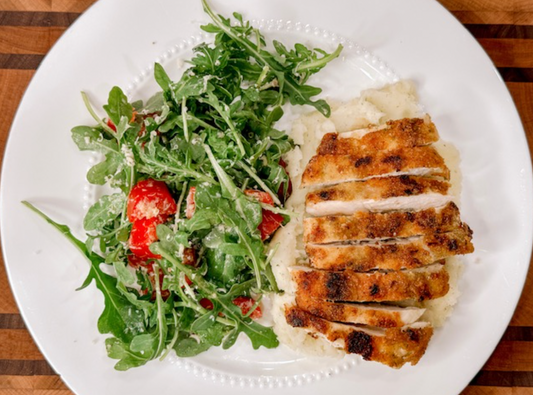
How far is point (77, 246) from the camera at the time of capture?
2.65m

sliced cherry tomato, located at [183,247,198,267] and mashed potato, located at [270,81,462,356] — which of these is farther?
mashed potato, located at [270,81,462,356]

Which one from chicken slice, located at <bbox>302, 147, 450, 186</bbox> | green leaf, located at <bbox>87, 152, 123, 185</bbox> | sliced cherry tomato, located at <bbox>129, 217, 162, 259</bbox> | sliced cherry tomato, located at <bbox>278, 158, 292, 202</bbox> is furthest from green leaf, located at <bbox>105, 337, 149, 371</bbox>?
chicken slice, located at <bbox>302, 147, 450, 186</bbox>

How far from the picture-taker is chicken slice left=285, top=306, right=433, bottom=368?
2441 mm

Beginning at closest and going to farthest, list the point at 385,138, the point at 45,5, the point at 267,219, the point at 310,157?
the point at 385,138 → the point at 267,219 → the point at 310,157 → the point at 45,5

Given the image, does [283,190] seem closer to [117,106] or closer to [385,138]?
[385,138]

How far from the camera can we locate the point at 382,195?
A: 2.49 metres

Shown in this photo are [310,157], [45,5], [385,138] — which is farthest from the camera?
[45,5]

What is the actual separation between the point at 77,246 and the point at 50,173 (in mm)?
482

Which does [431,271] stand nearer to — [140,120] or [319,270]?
[319,270]

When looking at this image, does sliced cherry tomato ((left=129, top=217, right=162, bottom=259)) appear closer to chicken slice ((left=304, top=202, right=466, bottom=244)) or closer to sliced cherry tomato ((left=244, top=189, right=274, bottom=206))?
sliced cherry tomato ((left=244, top=189, right=274, bottom=206))

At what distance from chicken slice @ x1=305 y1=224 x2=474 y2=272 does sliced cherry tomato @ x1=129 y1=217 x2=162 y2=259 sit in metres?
0.87

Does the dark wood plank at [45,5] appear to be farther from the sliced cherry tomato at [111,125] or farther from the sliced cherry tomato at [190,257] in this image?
the sliced cherry tomato at [190,257]

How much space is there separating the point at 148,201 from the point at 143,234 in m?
0.18

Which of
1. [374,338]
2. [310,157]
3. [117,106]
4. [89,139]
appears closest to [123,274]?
[89,139]
